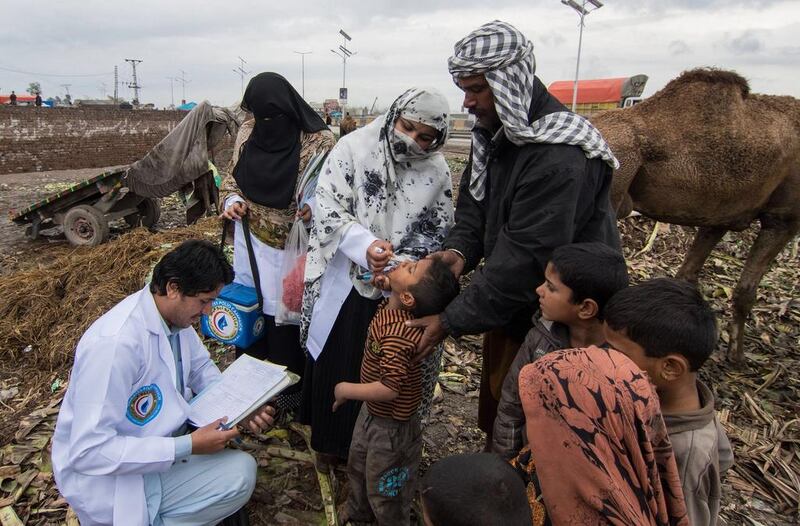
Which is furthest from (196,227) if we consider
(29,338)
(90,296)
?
(29,338)

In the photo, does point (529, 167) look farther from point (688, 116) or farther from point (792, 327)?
point (792, 327)

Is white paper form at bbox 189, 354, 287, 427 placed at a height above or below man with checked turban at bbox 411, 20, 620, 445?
below

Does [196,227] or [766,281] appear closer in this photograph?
[766,281]

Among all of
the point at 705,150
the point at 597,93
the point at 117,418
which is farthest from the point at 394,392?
the point at 597,93

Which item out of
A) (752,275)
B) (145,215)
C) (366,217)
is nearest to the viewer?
(366,217)

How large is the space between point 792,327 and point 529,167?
5226mm

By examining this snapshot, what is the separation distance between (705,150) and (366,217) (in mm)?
3106

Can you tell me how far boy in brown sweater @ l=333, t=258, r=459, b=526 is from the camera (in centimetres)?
207

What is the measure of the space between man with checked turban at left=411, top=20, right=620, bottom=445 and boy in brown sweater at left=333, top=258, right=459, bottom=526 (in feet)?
0.31

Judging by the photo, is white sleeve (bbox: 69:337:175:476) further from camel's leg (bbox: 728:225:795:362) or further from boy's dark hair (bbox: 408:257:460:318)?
camel's leg (bbox: 728:225:795:362)

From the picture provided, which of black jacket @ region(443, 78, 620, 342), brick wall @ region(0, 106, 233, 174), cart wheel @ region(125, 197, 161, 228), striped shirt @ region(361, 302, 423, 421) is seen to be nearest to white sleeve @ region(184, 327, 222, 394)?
striped shirt @ region(361, 302, 423, 421)

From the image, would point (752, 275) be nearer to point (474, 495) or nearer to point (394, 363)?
point (394, 363)

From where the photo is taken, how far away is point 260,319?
310 centimetres

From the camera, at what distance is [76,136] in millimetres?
16344
